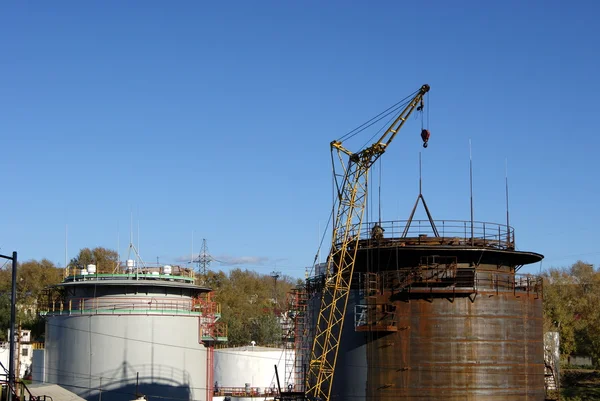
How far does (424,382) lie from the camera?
40.1 metres

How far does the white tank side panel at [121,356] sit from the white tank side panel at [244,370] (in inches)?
581

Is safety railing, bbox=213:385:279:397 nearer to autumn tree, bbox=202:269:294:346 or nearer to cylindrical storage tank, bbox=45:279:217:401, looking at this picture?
cylindrical storage tank, bbox=45:279:217:401

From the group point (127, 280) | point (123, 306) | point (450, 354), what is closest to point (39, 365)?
point (123, 306)

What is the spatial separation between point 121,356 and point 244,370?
1954 cm

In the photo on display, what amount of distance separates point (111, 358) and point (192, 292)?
8.25 metres

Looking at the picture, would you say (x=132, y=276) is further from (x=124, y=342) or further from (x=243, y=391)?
(x=243, y=391)

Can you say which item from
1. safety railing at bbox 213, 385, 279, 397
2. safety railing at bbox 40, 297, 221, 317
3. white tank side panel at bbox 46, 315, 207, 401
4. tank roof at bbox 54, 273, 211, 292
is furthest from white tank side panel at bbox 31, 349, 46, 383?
safety railing at bbox 213, 385, 279, 397

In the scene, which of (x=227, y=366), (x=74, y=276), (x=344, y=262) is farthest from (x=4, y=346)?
(x=344, y=262)

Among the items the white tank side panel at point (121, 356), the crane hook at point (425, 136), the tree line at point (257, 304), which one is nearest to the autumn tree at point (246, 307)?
the tree line at point (257, 304)

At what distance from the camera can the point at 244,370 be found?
233ft

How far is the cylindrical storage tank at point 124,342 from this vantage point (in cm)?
5347

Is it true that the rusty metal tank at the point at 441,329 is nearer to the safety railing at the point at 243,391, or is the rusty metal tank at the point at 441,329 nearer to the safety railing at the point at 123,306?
the safety railing at the point at 123,306

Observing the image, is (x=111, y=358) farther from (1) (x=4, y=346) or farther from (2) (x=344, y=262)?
(1) (x=4, y=346)

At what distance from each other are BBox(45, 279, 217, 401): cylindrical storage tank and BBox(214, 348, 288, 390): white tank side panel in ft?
44.8
